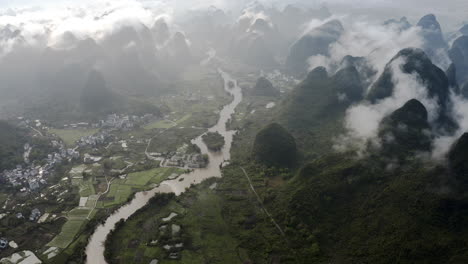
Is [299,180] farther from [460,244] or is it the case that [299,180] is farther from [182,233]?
[460,244]

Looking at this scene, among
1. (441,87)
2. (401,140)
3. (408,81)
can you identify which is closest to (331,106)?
(408,81)

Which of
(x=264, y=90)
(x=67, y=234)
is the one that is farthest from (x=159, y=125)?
(x=67, y=234)

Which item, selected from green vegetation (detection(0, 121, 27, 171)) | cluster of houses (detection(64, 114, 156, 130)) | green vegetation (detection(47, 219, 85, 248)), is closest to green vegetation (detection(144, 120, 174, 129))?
cluster of houses (detection(64, 114, 156, 130))

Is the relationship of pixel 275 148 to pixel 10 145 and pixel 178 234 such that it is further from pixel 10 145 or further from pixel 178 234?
pixel 10 145

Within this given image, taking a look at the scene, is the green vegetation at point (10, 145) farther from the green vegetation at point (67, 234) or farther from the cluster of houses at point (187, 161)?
the cluster of houses at point (187, 161)

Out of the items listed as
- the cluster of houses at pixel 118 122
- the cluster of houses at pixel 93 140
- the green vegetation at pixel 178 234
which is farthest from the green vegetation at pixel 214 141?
the cluster of houses at pixel 93 140
